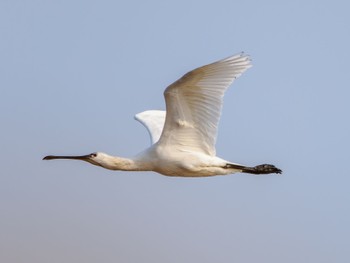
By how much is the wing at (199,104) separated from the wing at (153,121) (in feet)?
7.43

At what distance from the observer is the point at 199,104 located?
19.1 m

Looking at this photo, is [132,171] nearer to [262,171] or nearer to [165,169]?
[165,169]

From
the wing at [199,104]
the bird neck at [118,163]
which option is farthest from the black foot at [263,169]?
the bird neck at [118,163]

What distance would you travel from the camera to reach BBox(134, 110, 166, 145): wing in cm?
2245

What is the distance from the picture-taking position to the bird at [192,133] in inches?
730

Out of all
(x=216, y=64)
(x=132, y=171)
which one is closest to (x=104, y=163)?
(x=132, y=171)

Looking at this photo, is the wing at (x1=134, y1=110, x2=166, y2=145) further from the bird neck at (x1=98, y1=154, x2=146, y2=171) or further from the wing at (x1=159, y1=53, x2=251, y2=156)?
the wing at (x1=159, y1=53, x2=251, y2=156)

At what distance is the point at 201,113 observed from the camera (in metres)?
19.3

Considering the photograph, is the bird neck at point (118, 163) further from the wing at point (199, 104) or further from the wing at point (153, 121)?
the wing at point (153, 121)

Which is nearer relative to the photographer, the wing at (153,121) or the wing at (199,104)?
the wing at (199,104)

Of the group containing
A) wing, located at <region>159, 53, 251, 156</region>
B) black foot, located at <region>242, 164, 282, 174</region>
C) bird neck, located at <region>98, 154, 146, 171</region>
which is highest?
wing, located at <region>159, 53, 251, 156</region>

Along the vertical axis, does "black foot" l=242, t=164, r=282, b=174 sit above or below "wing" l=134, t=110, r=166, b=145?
below

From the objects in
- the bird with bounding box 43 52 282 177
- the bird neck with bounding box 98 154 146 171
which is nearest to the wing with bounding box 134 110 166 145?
the bird with bounding box 43 52 282 177

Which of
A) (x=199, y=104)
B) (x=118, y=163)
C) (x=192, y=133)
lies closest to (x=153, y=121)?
(x=118, y=163)
